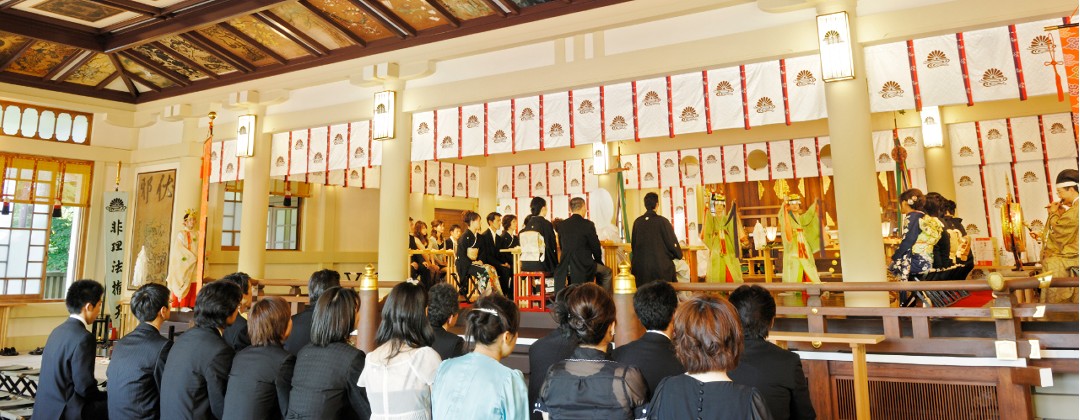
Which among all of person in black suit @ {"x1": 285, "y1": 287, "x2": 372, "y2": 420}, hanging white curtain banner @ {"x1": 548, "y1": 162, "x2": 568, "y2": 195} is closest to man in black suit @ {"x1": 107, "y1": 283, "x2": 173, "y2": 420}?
person in black suit @ {"x1": 285, "y1": 287, "x2": 372, "y2": 420}

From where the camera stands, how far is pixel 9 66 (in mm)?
9633

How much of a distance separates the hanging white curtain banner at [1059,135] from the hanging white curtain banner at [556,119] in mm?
7160

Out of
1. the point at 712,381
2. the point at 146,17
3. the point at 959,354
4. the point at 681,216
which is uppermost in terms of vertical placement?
the point at 146,17

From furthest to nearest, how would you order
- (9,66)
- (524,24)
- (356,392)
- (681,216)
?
(681,216)
(9,66)
(524,24)
(356,392)

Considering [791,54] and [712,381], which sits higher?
[791,54]

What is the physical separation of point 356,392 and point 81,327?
90.0 inches

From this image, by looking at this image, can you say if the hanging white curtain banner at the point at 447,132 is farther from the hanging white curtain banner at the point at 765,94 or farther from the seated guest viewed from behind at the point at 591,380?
the seated guest viewed from behind at the point at 591,380

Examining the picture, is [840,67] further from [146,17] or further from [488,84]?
[146,17]

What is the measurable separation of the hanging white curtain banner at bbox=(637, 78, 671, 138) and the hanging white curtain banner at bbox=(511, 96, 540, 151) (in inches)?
53.4

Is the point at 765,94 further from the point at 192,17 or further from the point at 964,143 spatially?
the point at 192,17

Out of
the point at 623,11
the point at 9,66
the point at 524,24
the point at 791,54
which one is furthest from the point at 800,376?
the point at 9,66

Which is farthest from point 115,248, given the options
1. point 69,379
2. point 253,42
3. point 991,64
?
point 991,64

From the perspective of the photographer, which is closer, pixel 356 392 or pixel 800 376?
pixel 800 376

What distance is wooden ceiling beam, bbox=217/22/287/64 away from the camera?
8.61 meters
